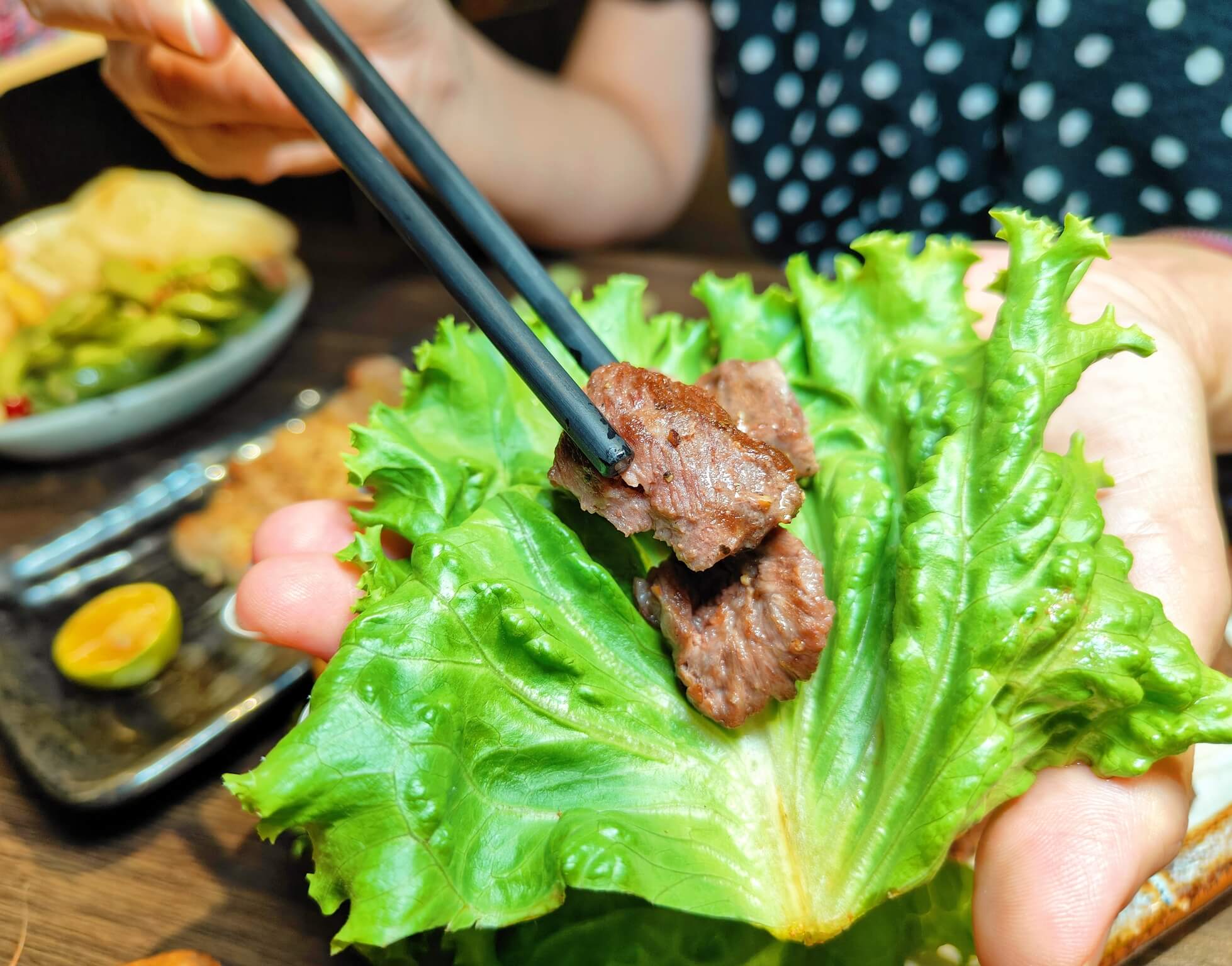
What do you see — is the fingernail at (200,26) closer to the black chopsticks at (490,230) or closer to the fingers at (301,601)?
the black chopsticks at (490,230)

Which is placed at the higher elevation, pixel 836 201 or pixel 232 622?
pixel 836 201

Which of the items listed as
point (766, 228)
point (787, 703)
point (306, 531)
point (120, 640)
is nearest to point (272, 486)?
point (120, 640)

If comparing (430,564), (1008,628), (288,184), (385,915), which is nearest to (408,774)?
(385,915)

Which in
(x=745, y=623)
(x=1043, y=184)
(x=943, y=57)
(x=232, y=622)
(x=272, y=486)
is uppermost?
(x=943, y=57)

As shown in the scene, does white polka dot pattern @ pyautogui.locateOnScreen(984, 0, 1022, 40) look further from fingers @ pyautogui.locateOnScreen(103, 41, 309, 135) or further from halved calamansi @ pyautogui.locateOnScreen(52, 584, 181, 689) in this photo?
halved calamansi @ pyautogui.locateOnScreen(52, 584, 181, 689)

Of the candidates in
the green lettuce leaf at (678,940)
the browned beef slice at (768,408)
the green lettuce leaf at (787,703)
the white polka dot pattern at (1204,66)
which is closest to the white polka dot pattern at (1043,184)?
the white polka dot pattern at (1204,66)

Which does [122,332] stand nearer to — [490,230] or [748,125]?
[490,230]

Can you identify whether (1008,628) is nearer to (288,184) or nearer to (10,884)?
(10,884)
